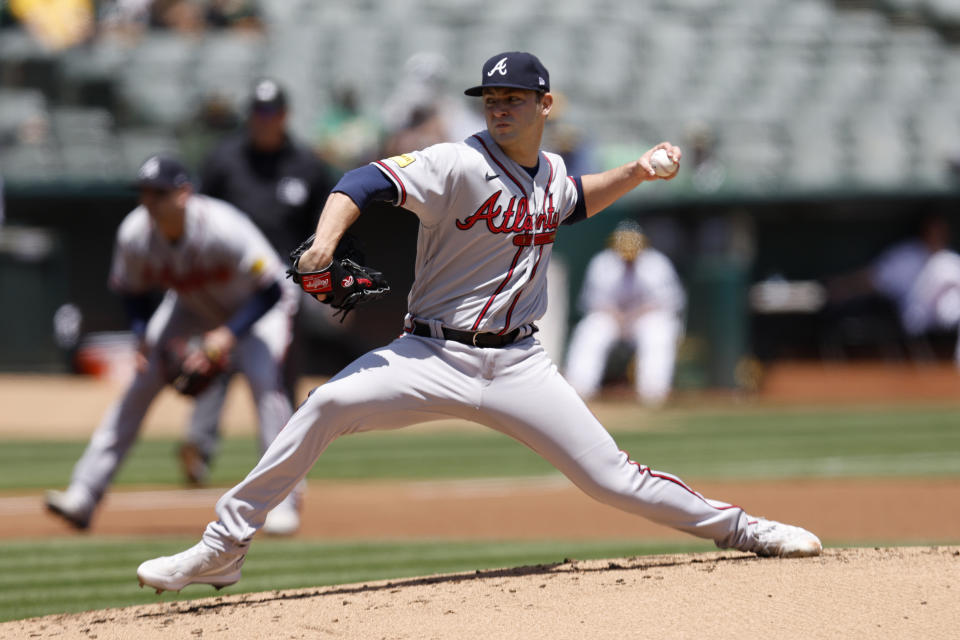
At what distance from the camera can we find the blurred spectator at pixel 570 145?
13720mm

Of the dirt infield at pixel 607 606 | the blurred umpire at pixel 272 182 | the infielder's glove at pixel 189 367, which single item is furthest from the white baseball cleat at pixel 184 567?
the blurred umpire at pixel 272 182

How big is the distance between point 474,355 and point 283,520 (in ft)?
8.35

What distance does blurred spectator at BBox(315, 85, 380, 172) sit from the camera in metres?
13.6

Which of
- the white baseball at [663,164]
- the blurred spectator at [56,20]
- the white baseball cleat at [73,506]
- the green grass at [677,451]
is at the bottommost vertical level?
the green grass at [677,451]

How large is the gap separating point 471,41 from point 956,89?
6.28 meters

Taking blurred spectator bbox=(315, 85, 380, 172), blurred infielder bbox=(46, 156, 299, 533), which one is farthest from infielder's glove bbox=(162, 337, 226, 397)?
blurred spectator bbox=(315, 85, 380, 172)

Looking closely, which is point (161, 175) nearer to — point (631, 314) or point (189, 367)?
point (189, 367)

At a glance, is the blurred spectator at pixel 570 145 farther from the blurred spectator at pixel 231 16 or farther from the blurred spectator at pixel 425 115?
the blurred spectator at pixel 231 16

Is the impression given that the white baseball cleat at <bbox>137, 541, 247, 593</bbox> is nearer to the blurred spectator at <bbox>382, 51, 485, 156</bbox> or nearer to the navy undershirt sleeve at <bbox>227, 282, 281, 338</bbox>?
the navy undershirt sleeve at <bbox>227, 282, 281, 338</bbox>

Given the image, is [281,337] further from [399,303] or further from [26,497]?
[399,303]

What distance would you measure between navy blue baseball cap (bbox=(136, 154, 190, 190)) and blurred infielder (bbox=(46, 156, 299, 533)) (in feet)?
0.15

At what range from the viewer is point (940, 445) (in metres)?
10.4

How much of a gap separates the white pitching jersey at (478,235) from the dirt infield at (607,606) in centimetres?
85

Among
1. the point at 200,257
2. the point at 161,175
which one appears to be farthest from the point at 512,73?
the point at 200,257
